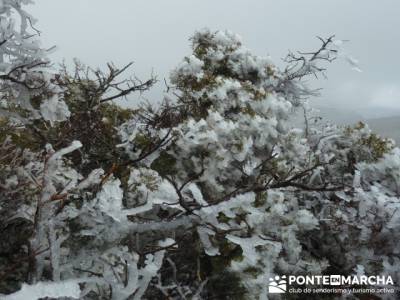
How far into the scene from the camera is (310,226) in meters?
7.33

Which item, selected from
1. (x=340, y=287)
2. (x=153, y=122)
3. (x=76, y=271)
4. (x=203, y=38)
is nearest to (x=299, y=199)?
(x=340, y=287)

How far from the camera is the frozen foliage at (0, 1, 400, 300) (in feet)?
13.8

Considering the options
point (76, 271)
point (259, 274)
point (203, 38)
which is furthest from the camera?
point (203, 38)

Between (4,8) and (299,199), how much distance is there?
5932mm

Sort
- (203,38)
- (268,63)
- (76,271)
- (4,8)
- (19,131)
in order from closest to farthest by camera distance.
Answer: (76,271) → (4,8) → (19,131) → (268,63) → (203,38)

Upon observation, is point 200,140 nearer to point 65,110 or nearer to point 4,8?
point 65,110

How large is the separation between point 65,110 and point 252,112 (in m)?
3.64

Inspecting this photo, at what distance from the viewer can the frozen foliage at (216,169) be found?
421 cm

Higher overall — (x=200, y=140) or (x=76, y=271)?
(x=200, y=140)

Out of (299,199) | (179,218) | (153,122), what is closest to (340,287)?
(299,199)

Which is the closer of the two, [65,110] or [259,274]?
[65,110]

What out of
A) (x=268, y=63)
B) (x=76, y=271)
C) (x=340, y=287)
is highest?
(x=268, y=63)

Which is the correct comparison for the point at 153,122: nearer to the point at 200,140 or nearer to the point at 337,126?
the point at 200,140

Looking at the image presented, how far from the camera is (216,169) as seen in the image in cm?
673
